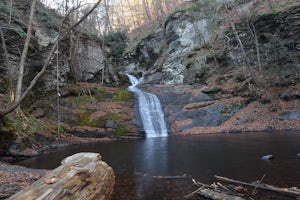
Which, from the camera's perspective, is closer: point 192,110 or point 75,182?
point 75,182

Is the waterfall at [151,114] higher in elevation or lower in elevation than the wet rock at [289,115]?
higher

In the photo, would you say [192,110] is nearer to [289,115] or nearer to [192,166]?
[289,115]

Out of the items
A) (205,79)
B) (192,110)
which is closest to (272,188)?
(192,110)

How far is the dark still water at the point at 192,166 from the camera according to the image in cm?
Result: 631

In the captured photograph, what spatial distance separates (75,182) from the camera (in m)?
3.78

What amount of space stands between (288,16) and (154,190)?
1982 cm

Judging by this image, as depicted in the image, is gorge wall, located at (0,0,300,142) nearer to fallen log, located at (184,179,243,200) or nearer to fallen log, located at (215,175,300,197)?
fallen log, located at (215,175,300,197)

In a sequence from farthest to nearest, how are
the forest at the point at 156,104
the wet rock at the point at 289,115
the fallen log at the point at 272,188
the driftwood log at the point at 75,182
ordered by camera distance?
the wet rock at the point at 289,115 < the forest at the point at 156,104 < the fallen log at the point at 272,188 < the driftwood log at the point at 75,182

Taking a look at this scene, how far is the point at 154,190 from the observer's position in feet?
20.6

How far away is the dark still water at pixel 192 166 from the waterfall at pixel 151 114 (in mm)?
6850

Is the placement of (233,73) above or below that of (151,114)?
above

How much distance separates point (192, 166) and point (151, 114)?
493 inches

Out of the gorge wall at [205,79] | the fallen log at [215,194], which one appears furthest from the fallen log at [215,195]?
the gorge wall at [205,79]

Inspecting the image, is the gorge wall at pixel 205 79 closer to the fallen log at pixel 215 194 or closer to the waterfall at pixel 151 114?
the waterfall at pixel 151 114
